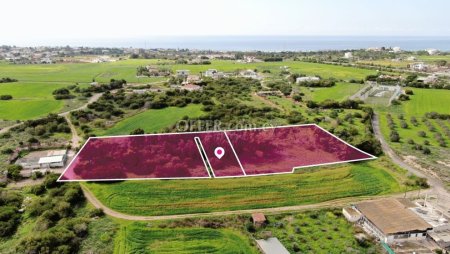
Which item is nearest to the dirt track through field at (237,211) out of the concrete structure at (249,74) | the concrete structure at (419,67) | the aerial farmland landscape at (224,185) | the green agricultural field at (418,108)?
the aerial farmland landscape at (224,185)

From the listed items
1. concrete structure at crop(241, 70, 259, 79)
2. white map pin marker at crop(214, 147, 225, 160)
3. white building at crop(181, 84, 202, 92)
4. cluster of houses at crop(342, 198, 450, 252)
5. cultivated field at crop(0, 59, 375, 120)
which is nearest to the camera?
cluster of houses at crop(342, 198, 450, 252)

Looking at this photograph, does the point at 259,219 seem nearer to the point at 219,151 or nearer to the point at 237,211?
the point at 237,211

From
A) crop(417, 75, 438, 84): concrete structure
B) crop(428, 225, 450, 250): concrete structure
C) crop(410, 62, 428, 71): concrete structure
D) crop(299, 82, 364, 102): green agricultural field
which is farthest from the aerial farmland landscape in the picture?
crop(410, 62, 428, 71): concrete structure

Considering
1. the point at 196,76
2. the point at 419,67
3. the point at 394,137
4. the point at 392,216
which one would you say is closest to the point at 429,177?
the point at 394,137

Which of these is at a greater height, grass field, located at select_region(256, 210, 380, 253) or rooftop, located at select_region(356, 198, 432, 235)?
rooftop, located at select_region(356, 198, 432, 235)

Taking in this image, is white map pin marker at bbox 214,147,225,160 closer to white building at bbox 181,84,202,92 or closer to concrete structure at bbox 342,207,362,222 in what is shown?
concrete structure at bbox 342,207,362,222

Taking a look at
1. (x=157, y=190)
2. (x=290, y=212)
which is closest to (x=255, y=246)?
(x=290, y=212)

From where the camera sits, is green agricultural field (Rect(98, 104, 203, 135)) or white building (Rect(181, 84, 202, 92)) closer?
green agricultural field (Rect(98, 104, 203, 135))
